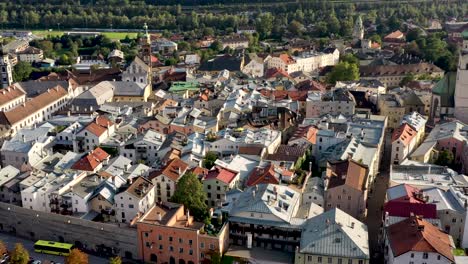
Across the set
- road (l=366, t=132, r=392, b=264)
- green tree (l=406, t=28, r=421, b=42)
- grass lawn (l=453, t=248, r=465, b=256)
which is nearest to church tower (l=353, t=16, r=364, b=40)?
green tree (l=406, t=28, r=421, b=42)

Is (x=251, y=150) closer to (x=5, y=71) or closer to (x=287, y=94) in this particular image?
(x=287, y=94)

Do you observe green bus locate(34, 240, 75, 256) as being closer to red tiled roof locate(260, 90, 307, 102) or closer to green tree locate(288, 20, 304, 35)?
red tiled roof locate(260, 90, 307, 102)

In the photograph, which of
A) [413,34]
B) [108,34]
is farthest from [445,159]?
[108,34]

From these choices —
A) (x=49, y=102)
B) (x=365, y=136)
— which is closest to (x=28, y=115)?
(x=49, y=102)

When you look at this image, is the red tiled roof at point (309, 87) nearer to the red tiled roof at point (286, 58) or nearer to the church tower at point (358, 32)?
the red tiled roof at point (286, 58)

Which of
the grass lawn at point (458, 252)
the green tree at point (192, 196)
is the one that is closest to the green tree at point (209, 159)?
the green tree at point (192, 196)

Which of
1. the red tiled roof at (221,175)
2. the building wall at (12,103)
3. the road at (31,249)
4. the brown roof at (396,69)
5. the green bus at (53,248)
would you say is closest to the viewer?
the road at (31,249)

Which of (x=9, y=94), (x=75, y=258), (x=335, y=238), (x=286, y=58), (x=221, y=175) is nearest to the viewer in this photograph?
(x=335, y=238)
